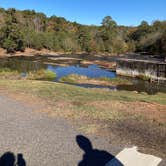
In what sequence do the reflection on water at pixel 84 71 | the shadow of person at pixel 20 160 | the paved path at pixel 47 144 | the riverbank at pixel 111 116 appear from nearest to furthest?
the shadow of person at pixel 20 160
the paved path at pixel 47 144
the riverbank at pixel 111 116
the reflection on water at pixel 84 71

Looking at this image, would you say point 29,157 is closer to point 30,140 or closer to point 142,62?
point 30,140

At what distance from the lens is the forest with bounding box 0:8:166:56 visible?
237ft

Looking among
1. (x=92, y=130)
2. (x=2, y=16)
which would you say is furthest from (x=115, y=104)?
(x=2, y=16)

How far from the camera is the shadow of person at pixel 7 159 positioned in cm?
632

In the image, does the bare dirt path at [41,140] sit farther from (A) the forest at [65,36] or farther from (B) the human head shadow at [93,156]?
(A) the forest at [65,36]

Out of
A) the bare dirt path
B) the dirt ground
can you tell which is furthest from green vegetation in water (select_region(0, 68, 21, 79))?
the bare dirt path

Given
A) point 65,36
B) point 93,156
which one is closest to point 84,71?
point 93,156

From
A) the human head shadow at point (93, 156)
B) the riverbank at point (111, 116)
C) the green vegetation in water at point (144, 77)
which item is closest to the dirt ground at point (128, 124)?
the riverbank at point (111, 116)

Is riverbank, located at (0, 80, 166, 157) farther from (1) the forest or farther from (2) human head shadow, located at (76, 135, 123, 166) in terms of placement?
(1) the forest

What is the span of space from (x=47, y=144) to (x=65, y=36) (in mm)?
87108

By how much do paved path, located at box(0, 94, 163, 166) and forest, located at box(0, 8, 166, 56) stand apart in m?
53.2

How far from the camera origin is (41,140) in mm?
7789

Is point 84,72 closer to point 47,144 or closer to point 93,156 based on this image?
point 47,144

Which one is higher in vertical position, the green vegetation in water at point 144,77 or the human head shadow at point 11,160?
the human head shadow at point 11,160
